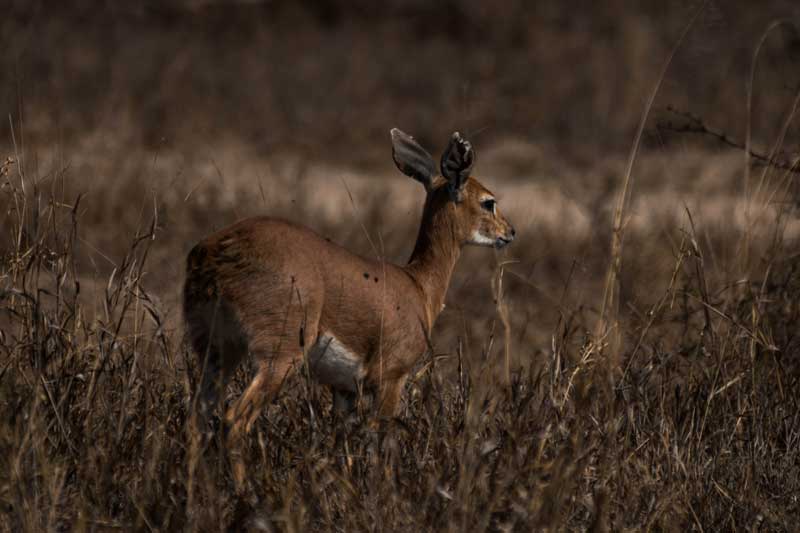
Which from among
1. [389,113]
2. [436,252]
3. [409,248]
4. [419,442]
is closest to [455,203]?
[436,252]

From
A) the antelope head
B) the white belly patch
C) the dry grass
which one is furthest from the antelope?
the antelope head

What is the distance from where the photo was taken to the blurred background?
9297 mm

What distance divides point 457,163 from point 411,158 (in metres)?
A: 0.30

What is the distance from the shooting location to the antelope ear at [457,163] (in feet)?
16.5

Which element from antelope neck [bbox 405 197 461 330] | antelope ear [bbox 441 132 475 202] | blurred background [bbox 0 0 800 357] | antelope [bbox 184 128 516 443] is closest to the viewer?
antelope [bbox 184 128 516 443]

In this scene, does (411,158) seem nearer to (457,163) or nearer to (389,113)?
(457,163)

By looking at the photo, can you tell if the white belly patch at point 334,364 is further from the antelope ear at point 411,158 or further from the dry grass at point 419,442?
the antelope ear at point 411,158

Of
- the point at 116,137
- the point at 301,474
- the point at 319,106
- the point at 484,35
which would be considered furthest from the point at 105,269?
the point at 484,35

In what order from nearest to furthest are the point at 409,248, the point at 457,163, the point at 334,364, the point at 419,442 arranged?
the point at 419,442 → the point at 334,364 → the point at 457,163 → the point at 409,248

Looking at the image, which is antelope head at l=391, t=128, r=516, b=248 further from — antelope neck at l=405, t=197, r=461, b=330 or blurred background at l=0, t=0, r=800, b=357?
blurred background at l=0, t=0, r=800, b=357

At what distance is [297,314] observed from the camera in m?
4.36

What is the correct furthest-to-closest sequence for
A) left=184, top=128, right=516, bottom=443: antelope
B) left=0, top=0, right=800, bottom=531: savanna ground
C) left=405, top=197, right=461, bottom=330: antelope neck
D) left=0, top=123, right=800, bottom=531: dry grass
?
left=405, top=197, right=461, bottom=330: antelope neck < left=184, top=128, right=516, bottom=443: antelope < left=0, top=0, right=800, bottom=531: savanna ground < left=0, top=123, right=800, bottom=531: dry grass

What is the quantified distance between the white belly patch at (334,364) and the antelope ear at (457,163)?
2.96 feet

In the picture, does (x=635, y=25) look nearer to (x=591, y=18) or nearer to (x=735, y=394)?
(x=591, y=18)
